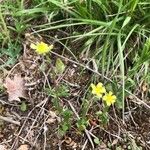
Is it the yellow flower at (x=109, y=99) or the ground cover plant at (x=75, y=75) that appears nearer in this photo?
the yellow flower at (x=109, y=99)

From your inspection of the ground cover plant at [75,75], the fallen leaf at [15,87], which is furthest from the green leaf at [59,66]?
the fallen leaf at [15,87]

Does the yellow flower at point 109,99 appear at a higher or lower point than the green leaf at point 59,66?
lower

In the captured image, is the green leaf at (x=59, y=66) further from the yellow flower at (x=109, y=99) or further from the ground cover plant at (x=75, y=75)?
the yellow flower at (x=109, y=99)

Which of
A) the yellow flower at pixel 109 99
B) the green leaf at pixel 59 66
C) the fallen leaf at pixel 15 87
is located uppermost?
the green leaf at pixel 59 66

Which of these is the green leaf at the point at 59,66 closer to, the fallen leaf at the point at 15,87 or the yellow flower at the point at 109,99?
the fallen leaf at the point at 15,87

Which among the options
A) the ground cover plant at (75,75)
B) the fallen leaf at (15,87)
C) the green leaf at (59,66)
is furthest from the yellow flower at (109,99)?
the fallen leaf at (15,87)

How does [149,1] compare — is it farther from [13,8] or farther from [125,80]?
[13,8]

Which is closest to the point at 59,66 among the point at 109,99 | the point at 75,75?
the point at 75,75
